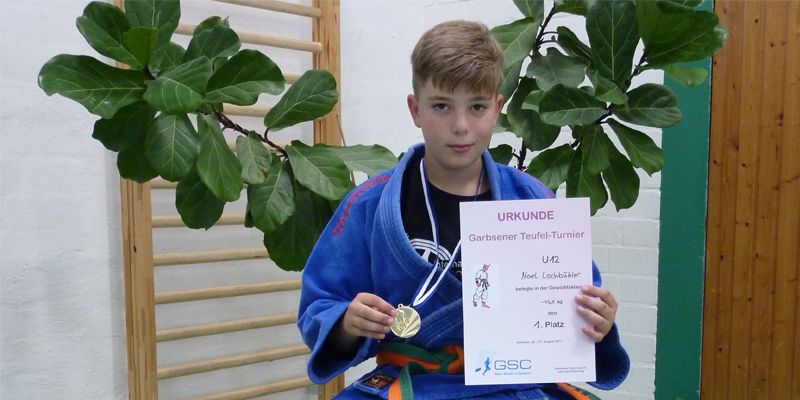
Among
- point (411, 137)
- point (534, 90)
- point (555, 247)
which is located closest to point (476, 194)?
point (555, 247)

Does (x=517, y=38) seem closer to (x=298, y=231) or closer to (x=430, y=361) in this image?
(x=298, y=231)

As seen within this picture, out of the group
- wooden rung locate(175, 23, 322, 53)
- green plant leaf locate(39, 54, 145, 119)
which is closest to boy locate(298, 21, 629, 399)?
green plant leaf locate(39, 54, 145, 119)

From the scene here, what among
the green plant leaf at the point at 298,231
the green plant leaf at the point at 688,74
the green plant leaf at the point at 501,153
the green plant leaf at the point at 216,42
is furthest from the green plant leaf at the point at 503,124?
the green plant leaf at the point at 216,42

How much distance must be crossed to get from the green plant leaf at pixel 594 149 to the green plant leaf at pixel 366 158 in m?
0.48

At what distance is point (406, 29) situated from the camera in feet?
9.34

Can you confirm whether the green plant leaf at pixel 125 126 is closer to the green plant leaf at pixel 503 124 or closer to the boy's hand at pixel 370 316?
the boy's hand at pixel 370 316

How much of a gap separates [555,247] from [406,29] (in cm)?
191

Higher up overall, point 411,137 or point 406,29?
point 406,29

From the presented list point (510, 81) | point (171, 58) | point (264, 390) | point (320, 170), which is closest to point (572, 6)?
point (510, 81)

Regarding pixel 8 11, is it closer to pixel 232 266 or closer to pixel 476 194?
pixel 232 266

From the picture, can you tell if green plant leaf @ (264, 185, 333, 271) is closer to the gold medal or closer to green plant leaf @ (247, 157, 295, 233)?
green plant leaf @ (247, 157, 295, 233)

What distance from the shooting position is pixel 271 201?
5.22 feet

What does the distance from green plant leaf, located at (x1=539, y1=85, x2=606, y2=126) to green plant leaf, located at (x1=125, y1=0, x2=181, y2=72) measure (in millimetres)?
814

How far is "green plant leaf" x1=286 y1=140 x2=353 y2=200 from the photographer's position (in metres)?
1.60
